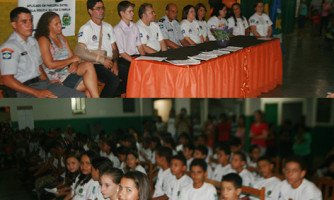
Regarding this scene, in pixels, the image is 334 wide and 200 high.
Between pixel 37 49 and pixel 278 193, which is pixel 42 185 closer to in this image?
pixel 37 49

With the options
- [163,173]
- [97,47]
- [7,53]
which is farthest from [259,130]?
[7,53]

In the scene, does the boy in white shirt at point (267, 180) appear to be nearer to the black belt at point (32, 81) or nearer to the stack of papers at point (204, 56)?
the stack of papers at point (204, 56)

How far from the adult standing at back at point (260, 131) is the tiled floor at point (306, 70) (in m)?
0.28

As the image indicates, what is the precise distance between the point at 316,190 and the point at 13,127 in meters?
2.21

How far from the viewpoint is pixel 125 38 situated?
376 centimetres

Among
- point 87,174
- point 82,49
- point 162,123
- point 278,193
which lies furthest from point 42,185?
point 162,123

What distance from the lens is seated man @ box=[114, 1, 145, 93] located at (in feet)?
11.9

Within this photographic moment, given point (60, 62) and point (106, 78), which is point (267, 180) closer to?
point (106, 78)

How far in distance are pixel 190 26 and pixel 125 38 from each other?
1442 mm

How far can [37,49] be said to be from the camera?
2975mm

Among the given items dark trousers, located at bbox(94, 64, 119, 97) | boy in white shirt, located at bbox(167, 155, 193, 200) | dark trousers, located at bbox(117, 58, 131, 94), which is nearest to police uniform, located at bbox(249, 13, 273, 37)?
dark trousers, located at bbox(117, 58, 131, 94)

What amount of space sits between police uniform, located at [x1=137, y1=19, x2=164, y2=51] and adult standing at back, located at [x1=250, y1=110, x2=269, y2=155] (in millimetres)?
1502

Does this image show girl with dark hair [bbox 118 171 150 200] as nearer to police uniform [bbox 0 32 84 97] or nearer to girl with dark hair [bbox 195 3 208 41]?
police uniform [bbox 0 32 84 97]

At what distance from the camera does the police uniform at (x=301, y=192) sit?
8.28 feet
